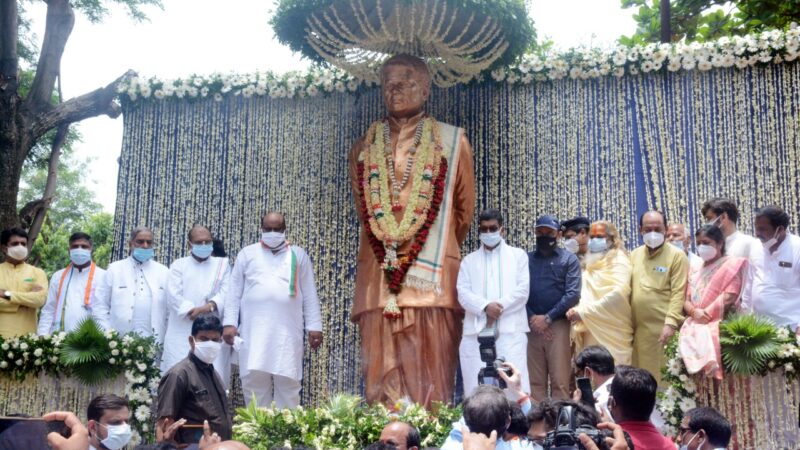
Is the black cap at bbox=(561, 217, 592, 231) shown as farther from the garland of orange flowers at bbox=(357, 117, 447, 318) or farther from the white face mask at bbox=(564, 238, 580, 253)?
the garland of orange flowers at bbox=(357, 117, 447, 318)

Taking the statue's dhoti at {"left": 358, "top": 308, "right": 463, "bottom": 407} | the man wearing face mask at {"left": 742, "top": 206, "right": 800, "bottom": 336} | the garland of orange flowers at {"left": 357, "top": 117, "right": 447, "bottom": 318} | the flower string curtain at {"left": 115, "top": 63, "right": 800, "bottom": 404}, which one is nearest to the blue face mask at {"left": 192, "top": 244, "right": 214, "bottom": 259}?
the flower string curtain at {"left": 115, "top": 63, "right": 800, "bottom": 404}

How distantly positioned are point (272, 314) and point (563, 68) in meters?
4.23

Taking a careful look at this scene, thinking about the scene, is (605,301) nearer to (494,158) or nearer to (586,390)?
(494,158)

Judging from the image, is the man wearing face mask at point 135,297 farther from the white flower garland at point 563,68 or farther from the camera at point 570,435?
the camera at point 570,435

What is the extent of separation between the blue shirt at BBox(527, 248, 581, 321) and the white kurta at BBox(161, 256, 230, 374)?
304cm

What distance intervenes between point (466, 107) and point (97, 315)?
15.0 feet

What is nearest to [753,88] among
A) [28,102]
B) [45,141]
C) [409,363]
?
[409,363]

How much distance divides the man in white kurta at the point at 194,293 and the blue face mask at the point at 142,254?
435 mm

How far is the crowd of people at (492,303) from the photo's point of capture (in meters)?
7.25

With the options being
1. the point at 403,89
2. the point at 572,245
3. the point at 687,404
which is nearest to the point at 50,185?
the point at 403,89

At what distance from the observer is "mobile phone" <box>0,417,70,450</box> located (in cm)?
445

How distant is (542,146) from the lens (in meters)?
10.8

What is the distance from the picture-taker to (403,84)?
375 inches

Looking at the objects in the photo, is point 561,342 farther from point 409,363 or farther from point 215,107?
point 215,107
